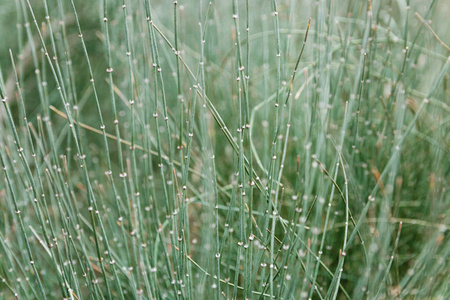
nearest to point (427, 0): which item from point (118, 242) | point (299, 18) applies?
point (299, 18)

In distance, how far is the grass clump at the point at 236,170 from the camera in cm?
68

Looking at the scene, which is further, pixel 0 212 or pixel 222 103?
pixel 222 103

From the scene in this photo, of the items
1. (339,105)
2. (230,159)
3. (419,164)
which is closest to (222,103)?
(230,159)

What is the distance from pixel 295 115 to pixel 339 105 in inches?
5.3

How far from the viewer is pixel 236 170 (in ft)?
Answer: 2.59

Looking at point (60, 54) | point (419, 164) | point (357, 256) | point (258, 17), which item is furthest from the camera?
point (258, 17)

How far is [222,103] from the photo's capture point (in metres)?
1.19

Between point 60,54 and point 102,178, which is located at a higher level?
point 60,54

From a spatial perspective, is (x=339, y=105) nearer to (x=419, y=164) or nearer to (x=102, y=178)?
(x=419, y=164)

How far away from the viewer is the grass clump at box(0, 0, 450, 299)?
26.8 inches

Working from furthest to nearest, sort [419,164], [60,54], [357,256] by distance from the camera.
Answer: [60,54] < [419,164] < [357,256]

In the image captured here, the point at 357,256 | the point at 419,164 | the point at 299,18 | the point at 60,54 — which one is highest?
the point at 299,18

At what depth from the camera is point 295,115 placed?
1178 mm

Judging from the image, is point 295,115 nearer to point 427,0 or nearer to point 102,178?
point 102,178
